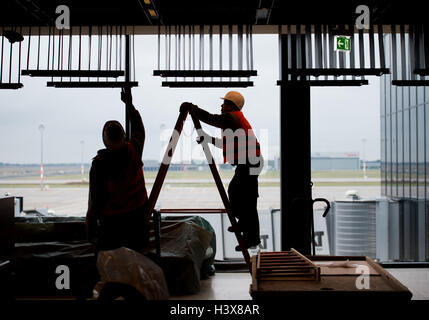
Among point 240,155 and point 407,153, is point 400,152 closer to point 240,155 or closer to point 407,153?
point 407,153

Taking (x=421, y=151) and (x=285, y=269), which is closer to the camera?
(x=285, y=269)

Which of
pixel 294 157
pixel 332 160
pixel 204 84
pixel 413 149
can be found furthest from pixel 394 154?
pixel 204 84

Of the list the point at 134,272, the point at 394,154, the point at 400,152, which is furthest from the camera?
the point at 394,154

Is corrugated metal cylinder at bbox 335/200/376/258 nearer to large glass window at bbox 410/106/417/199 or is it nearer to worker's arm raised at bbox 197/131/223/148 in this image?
large glass window at bbox 410/106/417/199

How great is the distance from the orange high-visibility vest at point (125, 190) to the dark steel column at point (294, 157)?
2.85 meters

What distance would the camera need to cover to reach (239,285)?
196 inches

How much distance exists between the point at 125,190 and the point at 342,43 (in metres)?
3.39

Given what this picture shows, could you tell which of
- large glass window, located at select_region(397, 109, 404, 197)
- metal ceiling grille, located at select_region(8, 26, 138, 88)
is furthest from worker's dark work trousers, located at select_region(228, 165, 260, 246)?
large glass window, located at select_region(397, 109, 404, 197)

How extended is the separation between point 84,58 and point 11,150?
1991mm

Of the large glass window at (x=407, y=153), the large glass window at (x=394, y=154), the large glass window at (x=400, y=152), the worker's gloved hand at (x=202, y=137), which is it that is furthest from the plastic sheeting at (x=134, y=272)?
the large glass window at (x=394, y=154)

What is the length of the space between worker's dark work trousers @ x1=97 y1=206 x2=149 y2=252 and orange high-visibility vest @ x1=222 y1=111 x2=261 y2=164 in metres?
1.10
